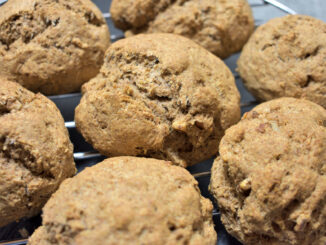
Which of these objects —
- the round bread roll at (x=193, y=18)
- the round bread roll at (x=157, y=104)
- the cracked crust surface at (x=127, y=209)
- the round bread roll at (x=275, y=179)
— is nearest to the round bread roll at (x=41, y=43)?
the round bread roll at (x=157, y=104)

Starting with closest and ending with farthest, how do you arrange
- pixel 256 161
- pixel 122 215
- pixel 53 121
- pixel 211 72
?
pixel 122 215 → pixel 256 161 → pixel 53 121 → pixel 211 72

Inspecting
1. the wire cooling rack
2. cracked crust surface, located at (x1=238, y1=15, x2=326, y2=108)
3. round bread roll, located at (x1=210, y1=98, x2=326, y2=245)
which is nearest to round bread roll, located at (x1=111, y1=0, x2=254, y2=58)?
cracked crust surface, located at (x1=238, y1=15, x2=326, y2=108)

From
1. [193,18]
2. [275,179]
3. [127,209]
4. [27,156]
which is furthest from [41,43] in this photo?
[275,179]

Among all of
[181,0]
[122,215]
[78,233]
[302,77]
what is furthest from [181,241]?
[181,0]

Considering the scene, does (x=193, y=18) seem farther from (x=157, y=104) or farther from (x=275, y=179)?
(x=275, y=179)

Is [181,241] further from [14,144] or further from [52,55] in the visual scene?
[52,55]

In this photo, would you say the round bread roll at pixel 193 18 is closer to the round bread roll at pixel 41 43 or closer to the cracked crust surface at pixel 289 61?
the cracked crust surface at pixel 289 61
